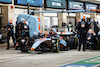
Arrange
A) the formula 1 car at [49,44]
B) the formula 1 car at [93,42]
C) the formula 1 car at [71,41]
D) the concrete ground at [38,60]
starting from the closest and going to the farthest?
the concrete ground at [38,60]
the formula 1 car at [49,44]
the formula 1 car at [93,42]
the formula 1 car at [71,41]

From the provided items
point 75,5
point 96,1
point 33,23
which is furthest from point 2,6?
point 96,1

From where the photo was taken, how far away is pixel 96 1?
33.2 metres

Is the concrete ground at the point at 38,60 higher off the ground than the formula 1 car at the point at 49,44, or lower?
lower

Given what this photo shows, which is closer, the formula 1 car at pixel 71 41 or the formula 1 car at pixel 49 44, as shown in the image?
the formula 1 car at pixel 49 44

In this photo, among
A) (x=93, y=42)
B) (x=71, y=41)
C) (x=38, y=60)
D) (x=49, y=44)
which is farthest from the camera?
(x=71, y=41)

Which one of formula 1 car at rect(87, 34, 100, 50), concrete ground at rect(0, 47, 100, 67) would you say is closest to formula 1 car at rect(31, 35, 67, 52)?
concrete ground at rect(0, 47, 100, 67)

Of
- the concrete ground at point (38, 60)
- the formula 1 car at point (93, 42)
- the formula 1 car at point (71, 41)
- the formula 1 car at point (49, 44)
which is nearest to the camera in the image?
the concrete ground at point (38, 60)

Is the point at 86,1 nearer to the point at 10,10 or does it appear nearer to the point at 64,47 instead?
the point at 10,10

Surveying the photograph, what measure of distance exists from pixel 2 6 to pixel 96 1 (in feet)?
53.0

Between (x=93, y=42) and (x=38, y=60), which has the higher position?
(x=93, y=42)

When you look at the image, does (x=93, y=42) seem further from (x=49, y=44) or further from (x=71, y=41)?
(x=49, y=44)

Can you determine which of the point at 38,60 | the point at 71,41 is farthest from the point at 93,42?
the point at 38,60

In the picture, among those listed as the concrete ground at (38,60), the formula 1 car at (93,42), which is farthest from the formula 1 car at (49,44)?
the formula 1 car at (93,42)

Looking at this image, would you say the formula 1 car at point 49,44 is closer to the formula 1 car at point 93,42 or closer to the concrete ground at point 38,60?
the concrete ground at point 38,60
